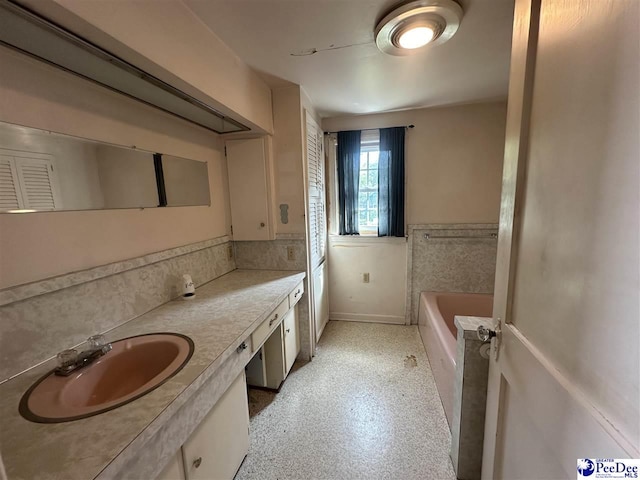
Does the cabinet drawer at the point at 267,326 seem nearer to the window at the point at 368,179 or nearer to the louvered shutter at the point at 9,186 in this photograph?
the louvered shutter at the point at 9,186

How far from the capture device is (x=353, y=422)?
1.66 meters

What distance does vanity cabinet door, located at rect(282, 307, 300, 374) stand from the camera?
1.92m

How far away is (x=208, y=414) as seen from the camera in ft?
3.50

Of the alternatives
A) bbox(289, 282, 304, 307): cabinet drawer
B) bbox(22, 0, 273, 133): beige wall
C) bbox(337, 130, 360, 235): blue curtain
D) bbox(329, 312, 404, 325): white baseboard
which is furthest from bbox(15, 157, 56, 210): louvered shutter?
bbox(329, 312, 404, 325): white baseboard

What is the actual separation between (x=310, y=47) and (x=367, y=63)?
41cm

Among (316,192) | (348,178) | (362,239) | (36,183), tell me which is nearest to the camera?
(36,183)

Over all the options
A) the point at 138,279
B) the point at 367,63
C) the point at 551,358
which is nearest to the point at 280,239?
the point at 138,279

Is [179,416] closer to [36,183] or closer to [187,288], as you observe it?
[187,288]

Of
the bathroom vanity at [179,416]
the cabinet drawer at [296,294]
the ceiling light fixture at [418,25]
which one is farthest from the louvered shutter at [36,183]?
the ceiling light fixture at [418,25]

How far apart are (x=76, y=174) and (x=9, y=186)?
231 mm

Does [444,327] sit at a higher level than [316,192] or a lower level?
lower

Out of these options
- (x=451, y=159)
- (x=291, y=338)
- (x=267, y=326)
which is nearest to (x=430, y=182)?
(x=451, y=159)

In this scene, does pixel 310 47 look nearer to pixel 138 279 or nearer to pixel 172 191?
pixel 172 191

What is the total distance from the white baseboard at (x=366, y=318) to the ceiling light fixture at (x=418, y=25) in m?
2.52
